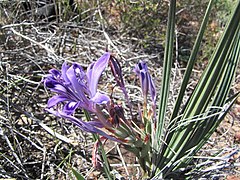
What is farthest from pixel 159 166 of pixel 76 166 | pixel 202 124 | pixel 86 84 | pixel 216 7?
pixel 216 7

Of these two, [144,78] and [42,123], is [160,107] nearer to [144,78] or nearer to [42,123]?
[144,78]

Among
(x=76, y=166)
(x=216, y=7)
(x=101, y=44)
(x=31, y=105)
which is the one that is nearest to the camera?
(x=76, y=166)

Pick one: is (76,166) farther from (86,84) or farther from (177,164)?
(86,84)

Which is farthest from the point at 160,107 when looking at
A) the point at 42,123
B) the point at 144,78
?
the point at 42,123

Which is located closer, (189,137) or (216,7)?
(189,137)

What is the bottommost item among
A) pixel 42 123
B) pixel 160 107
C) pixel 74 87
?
pixel 42 123

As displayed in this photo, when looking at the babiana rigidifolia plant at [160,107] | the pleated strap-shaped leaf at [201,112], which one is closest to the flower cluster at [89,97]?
the babiana rigidifolia plant at [160,107]

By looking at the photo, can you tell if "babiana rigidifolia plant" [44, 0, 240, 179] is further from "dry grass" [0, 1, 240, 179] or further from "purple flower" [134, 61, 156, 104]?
"dry grass" [0, 1, 240, 179]

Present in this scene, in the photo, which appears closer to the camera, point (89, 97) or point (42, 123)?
point (89, 97)
